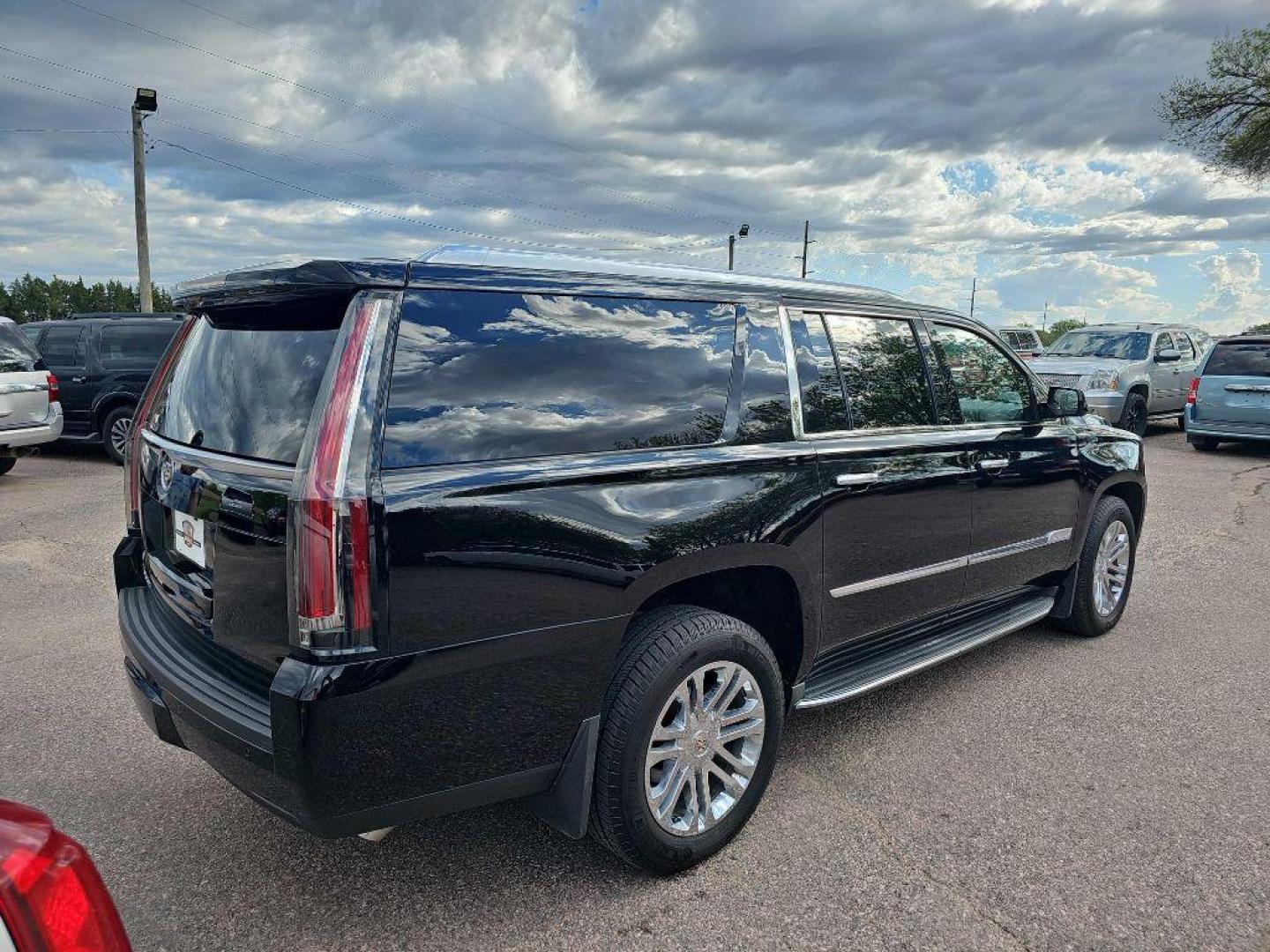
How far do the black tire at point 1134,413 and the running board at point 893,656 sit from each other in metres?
11.1

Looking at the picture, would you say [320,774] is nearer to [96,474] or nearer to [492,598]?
[492,598]

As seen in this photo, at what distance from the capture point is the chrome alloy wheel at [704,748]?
107 inches

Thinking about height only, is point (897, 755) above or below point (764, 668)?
below

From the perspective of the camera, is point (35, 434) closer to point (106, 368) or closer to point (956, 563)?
point (106, 368)

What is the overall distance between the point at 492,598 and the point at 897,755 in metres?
2.03

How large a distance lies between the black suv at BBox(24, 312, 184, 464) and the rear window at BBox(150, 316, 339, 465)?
9.99 m

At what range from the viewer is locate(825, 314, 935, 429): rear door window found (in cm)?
346

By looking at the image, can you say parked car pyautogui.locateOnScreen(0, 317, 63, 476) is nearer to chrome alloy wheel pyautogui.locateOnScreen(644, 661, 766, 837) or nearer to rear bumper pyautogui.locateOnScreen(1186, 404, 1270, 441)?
chrome alloy wheel pyautogui.locateOnScreen(644, 661, 766, 837)

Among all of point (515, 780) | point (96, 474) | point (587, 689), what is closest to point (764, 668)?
point (587, 689)

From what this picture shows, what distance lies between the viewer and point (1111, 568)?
5.09 meters

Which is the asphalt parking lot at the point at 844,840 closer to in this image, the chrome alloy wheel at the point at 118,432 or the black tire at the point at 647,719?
the black tire at the point at 647,719

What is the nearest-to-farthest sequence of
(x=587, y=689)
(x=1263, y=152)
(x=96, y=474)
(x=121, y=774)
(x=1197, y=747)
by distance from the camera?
1. (x=587, y=689)
2. (x=121, y=774)
3. (x=1197, y=747)
4. (x=96, y=474)
5. (x=1263, y=152)

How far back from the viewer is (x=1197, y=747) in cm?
365

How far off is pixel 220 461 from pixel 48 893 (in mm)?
1400
